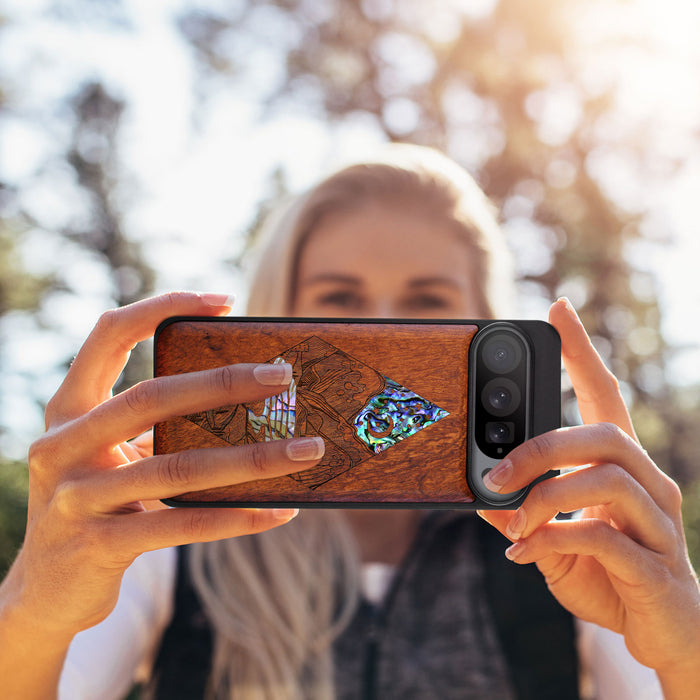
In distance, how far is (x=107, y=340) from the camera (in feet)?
4.78

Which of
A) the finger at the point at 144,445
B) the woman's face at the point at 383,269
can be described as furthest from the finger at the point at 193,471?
the woman's face at the point at 383,269

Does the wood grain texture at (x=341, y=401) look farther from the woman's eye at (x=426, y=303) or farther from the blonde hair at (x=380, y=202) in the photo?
the blonde hair at (x=380, y=202)

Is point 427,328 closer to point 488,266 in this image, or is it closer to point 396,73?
point 488,266

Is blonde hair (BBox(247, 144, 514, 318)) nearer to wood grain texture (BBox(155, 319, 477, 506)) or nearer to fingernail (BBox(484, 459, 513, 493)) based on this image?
wood grain texture (BBox(155, 319, 477, 506))

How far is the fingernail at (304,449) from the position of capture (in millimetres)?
1317

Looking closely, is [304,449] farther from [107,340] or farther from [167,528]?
[107,340]

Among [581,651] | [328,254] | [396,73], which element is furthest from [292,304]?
[396,73]

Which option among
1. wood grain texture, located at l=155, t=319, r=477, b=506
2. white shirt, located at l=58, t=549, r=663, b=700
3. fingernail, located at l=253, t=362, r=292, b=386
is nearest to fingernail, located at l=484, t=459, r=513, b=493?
wood grain texture, located at l=155, t=319, r=477, b=506

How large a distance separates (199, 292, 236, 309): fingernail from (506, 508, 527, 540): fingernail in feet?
2.86

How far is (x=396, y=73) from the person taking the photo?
31.7 ft

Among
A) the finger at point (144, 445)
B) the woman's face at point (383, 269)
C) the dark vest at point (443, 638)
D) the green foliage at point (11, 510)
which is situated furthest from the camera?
the green foliage at point (11, 510)

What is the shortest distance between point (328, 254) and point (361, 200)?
37cm

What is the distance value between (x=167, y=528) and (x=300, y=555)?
1443 millimetres

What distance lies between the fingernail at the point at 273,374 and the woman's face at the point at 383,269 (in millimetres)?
1245
